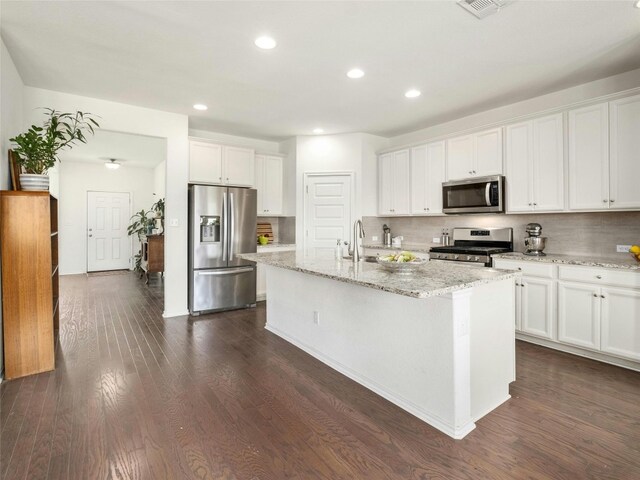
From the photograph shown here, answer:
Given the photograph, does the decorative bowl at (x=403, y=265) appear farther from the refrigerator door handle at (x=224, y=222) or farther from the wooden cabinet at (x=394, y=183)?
the refrigerator door handle at (x=224, y=222)

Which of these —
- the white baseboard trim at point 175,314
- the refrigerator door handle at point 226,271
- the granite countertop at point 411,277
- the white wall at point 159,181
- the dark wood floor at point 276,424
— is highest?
the white wall at point 159,181

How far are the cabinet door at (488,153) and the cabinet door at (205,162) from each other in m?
3.51

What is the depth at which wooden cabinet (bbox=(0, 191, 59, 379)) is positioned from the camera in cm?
271

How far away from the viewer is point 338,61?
3070 millimetres

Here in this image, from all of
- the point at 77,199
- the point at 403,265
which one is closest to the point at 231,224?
the point at 403,265

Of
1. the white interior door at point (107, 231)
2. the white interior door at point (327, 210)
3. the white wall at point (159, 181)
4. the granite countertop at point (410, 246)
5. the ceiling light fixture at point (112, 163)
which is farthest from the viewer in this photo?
the white interior door at point (107, 231)

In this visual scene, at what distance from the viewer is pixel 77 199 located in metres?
8.21

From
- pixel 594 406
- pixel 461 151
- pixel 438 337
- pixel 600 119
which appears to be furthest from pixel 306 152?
pixel 594 406

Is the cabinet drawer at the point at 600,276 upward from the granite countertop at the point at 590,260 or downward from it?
downward

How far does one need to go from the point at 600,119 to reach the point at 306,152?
3.73 meters

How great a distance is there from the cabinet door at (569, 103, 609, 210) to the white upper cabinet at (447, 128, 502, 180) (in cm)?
75

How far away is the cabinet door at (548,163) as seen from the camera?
3.50 meters

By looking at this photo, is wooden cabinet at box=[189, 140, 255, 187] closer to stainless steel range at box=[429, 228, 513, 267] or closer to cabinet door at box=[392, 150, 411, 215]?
cabinet door at box=[392, 150, 411, 215]

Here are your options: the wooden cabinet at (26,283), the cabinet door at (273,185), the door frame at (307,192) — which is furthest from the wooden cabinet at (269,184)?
the wooden cabinet at (26,283)
